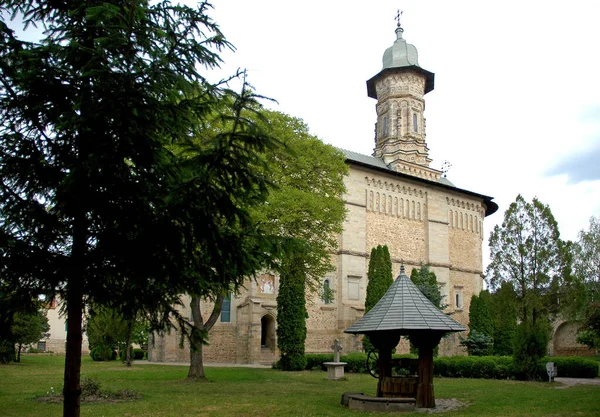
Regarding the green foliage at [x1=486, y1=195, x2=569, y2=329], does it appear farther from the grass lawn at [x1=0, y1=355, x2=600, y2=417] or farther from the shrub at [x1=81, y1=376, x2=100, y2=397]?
the shrub at [x1=81, y1=376, x2=100, y2=397]

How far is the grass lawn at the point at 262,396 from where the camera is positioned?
424 inches

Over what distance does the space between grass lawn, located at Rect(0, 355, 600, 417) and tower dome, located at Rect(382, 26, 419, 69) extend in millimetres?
27013

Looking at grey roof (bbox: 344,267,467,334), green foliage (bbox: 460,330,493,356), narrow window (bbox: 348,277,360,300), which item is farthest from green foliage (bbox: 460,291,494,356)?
grey roof (bbox: 344,267,467,334)

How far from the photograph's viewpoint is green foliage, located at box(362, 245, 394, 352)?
92.6ft

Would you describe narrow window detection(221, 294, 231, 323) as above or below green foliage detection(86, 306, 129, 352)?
above

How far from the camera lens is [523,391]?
48.2 feet

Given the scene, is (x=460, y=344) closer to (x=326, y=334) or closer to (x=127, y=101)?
(x=326, y=334)

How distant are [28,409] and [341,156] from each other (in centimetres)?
1409

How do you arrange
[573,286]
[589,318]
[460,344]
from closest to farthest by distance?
1. [589,318]
2. [573,286]
3. [460,344]

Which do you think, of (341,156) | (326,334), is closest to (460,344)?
(326,334)

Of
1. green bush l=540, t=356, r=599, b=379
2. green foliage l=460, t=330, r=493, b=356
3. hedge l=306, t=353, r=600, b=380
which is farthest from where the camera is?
green foliage l=460, t=330, r=493, b=356

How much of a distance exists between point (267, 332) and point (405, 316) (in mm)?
18498

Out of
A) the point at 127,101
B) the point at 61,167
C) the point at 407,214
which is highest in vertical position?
the point at 407,214

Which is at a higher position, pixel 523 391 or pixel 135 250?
pixel 135 250
